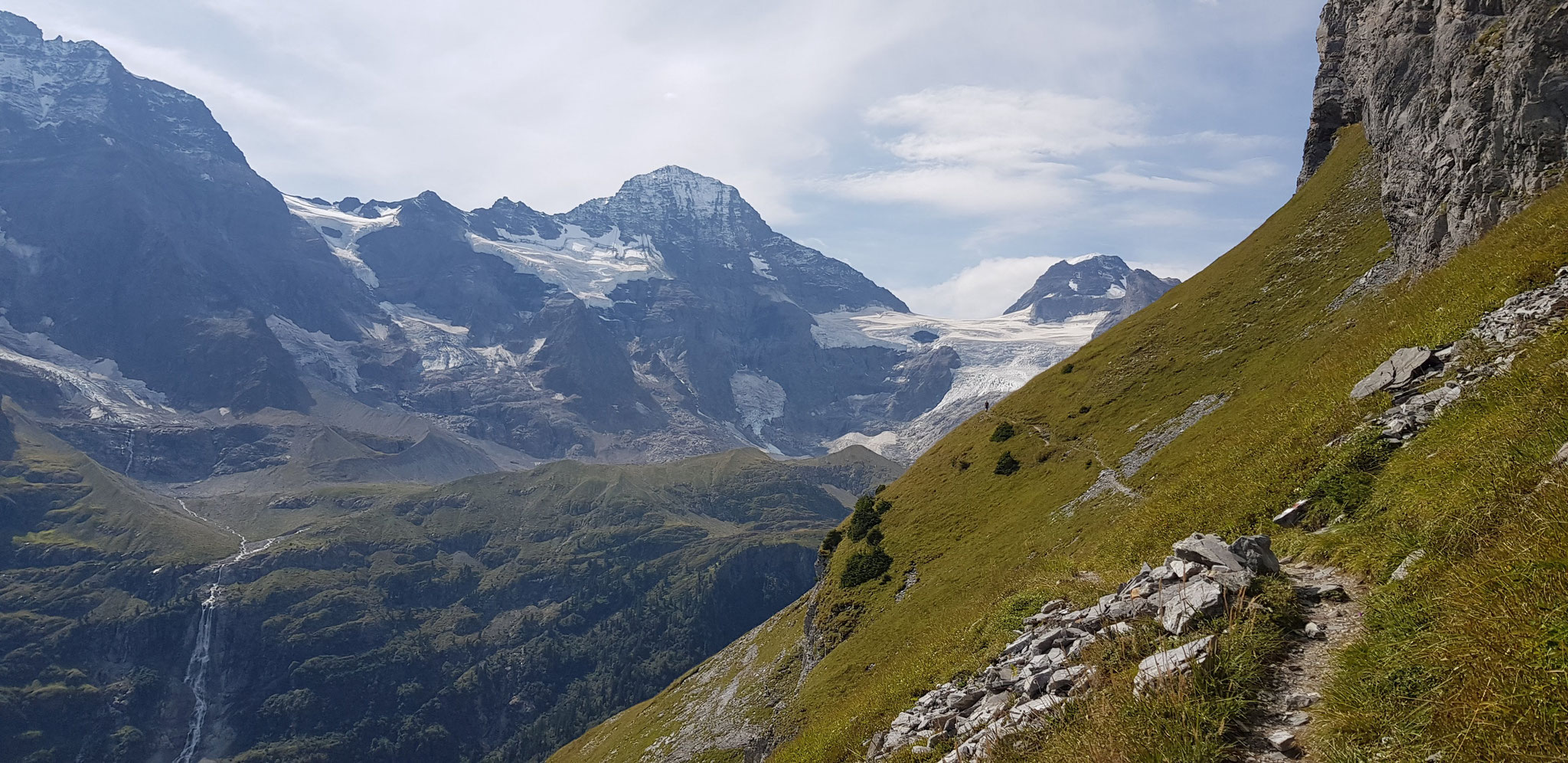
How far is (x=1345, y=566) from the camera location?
13.0m

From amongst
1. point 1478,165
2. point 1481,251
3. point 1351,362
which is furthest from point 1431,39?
point 1351,362

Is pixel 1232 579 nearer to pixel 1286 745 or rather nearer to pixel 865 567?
pixel 1286 745

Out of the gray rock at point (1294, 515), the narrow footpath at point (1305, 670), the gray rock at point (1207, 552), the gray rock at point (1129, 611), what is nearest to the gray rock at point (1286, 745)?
the narrow footpath at point (1305, 670)

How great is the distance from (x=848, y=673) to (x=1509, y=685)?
3765 cm

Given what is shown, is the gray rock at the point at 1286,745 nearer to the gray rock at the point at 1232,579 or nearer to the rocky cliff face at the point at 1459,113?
the gray rock at the point at 1232,579

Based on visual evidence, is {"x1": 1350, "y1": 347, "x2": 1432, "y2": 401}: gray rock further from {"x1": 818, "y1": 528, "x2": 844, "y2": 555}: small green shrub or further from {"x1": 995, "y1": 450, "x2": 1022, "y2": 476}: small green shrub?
{"x1": 818, "y1": 528, "x2": 844, "y2": 555}: small green shrub

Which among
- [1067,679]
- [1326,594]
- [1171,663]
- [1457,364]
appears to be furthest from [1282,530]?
[1171,663]

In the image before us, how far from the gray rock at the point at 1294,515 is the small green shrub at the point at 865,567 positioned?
132ft

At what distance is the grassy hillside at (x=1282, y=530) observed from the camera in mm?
8016

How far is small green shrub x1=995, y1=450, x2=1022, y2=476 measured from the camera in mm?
58094

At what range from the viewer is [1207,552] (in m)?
13.0

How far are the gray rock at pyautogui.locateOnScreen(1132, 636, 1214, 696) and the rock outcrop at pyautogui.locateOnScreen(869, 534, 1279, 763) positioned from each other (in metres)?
0.01

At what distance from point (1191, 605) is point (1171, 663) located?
5.58 ft

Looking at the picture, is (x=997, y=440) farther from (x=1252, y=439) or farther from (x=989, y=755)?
(x=989, y=755)
